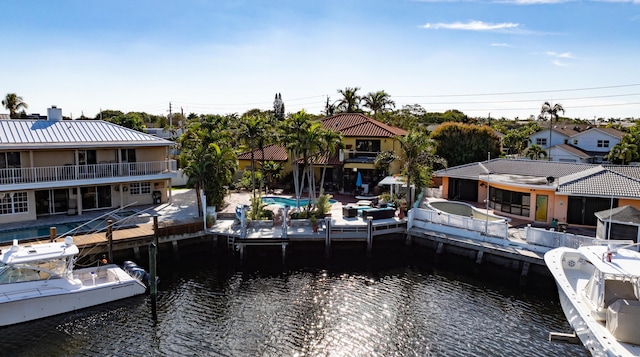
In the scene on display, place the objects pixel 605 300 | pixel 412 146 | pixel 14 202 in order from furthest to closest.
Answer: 1. pixel 412 146
2. pixel 14 202
3. pixel 605 300

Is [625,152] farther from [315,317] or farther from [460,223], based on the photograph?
[315,317]

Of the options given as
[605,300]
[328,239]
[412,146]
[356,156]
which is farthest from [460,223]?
[356,156]

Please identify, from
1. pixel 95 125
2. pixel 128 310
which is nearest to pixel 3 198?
pixel 95 125

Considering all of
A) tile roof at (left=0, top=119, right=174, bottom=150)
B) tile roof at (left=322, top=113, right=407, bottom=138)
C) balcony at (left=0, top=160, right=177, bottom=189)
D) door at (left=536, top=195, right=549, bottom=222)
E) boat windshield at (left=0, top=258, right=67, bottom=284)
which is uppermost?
tile roof at (left=322, top=113, right=407, bottom=138)

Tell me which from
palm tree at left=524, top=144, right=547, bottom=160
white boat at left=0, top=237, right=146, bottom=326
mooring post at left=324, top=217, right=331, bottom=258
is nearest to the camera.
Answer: white boat at left=0, top=237, right=146, bottom=326

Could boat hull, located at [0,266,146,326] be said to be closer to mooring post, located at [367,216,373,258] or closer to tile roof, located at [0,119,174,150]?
tile roof, located at [0,119,174,150]

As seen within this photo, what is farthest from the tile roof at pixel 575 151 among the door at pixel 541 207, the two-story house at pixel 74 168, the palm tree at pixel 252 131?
the two-story house at pixel 74 168

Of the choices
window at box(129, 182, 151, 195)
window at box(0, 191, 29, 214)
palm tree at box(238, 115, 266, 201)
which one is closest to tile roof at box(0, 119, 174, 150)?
window at box(0, 191, 29, 214)
